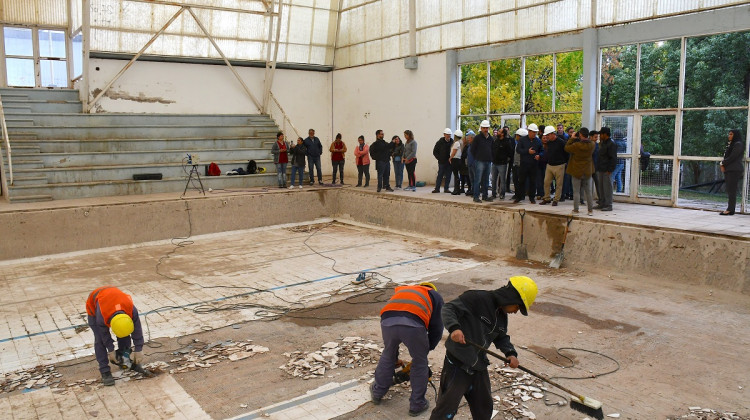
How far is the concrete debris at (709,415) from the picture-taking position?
16.5 ft

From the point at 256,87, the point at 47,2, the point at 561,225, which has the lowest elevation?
the point at 561,225

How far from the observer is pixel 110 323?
216 inches

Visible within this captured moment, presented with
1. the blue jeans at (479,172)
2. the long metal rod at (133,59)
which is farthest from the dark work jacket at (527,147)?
the long metal rod at (133,59)

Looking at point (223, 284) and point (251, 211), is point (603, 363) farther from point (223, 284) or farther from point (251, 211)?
point (251, 211)

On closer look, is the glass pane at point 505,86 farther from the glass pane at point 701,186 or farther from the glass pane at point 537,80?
the glass pane at point 701,186

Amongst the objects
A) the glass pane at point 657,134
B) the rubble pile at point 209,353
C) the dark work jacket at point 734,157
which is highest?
the glass pane at point 657,134

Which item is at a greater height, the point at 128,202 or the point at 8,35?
the point at 8,35

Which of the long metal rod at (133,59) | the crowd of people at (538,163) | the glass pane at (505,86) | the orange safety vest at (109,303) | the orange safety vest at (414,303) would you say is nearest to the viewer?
the orange safety vest at (414,303)

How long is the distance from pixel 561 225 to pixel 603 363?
5.09 metres

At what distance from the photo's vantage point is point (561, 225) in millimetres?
Answer: 11109

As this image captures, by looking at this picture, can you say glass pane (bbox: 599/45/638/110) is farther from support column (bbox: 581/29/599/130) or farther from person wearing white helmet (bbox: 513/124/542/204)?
person wearing white helmet (bbox: 513/124/542/204)

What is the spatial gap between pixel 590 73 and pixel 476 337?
1139cm

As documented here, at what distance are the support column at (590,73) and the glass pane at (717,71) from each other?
6.66 feet

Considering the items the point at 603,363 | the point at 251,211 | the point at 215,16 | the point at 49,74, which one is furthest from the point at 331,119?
the point at 603,363
